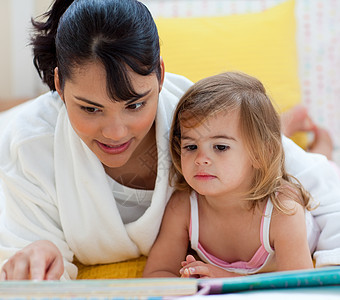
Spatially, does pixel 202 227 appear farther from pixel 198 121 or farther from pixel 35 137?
pixel 35 137

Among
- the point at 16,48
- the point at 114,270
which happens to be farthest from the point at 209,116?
the point at 16,48

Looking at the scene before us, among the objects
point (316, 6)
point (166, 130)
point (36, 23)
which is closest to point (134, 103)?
point (166, 130)

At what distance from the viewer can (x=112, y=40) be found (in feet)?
2.78

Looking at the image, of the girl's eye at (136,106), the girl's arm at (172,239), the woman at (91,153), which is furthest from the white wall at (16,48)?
the girl's eye at (136,106)

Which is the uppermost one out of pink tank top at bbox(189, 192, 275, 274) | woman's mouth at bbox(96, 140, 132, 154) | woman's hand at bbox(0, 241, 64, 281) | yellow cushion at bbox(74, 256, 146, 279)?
woman's mouth at bbox(96, 140, 132, 154)

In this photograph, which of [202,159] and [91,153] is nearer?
[202,159]

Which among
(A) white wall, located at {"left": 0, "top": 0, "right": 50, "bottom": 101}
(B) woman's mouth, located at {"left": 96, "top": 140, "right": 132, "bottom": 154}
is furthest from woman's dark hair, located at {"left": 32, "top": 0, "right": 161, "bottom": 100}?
(A) white wall, located at {"left": 0, "top": 0, "right": 50, "bottom": 101}

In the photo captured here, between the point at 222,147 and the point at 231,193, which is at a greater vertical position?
the point at 222,147

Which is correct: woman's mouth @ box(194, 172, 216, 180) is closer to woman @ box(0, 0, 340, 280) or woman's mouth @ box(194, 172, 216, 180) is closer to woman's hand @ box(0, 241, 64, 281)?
woman @ box(0, 0, 340, 280)

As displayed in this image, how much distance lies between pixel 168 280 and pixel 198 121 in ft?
1.33

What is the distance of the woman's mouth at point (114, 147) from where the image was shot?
96cm

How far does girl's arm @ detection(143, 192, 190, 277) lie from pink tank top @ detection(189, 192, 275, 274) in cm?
2

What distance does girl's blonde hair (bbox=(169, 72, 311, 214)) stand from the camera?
99cm

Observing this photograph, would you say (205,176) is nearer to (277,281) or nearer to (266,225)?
(266,225)
